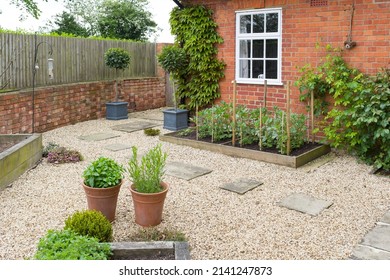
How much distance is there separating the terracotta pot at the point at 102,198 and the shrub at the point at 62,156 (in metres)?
2.64

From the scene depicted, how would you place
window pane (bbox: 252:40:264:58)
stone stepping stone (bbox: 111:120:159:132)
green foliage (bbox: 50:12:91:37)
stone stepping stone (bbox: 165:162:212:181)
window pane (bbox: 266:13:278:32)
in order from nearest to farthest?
1. stone stepping stone (bbox: 165:162:212:181)
2. window pane (bbox: 266:13:278:32)
3. window pane (bbox: 252:40:264:58)
4. stone stepping stone (bbox: 111:120:159:132)
5. green foliage (bbox: 50:12:91:37)

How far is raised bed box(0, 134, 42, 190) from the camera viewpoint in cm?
530

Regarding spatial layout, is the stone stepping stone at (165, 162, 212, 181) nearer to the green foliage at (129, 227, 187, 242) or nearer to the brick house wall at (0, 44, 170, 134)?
the green foliage at (129, 227, 187, 242)

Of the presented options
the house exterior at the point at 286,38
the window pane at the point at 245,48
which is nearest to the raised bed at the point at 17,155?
the house exterior at the point at 286,38

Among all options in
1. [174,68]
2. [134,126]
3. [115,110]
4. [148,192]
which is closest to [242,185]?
[148,192]

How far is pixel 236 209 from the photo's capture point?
15.4 feet

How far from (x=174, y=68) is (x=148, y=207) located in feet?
19.2

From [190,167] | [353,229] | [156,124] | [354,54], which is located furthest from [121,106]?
[353,229]

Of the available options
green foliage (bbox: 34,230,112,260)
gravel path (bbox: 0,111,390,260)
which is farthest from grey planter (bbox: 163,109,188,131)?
green foliage (bbox: 34,230,112,260)

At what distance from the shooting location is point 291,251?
3646 mm

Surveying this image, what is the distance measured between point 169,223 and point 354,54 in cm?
472

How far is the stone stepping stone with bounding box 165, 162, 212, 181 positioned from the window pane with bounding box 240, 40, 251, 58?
10.5ft

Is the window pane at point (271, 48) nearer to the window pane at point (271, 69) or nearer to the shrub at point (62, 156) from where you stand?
the window pane at point (271, 69)

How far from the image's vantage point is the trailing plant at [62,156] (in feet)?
21.8
